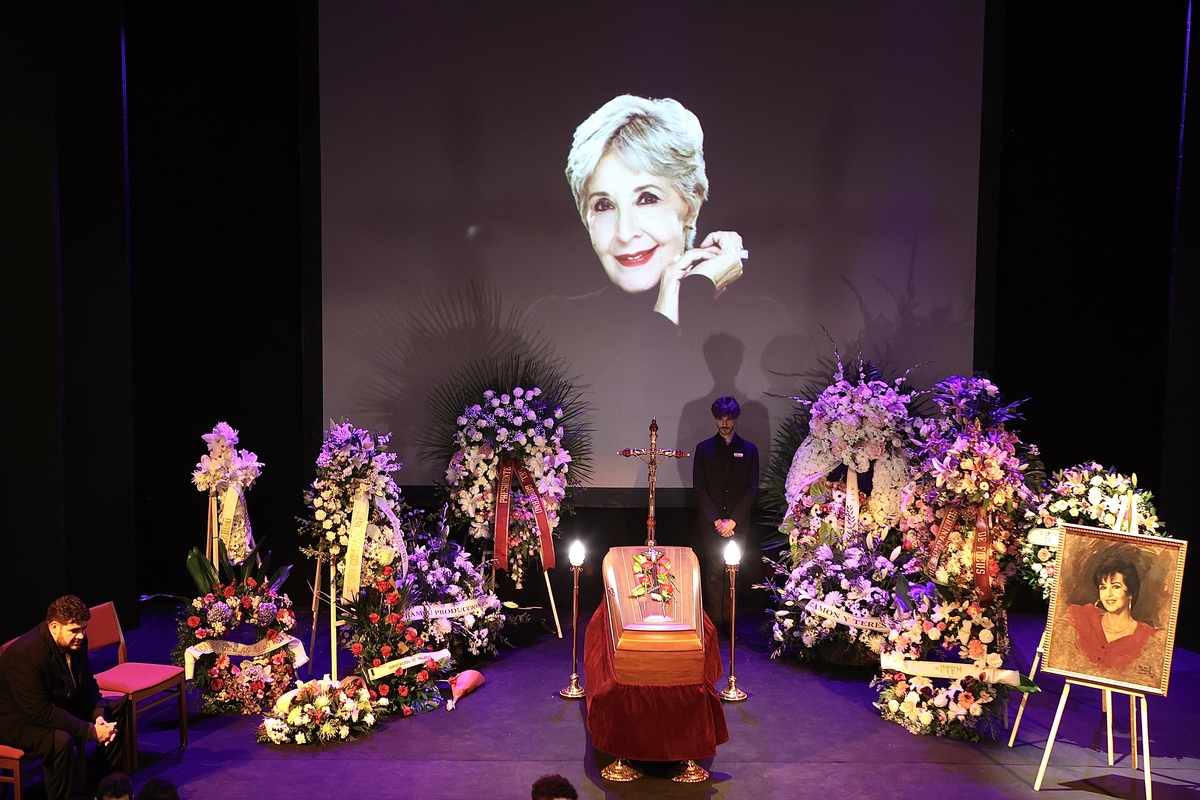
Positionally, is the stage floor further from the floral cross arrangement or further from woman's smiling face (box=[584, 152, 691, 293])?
woman's smiling face (box=[584, 152, 691, 293])

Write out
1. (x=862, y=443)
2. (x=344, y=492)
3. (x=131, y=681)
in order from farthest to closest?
(x=862, y=443) < (x=344, y=492) < (x=131, y=681)

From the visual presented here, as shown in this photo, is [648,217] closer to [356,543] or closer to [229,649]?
[356,543]

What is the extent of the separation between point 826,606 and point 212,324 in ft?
16.0

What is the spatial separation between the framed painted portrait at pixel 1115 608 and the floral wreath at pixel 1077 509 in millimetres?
262

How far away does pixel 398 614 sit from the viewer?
552 centimetres

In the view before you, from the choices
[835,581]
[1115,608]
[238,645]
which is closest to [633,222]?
[835,581]

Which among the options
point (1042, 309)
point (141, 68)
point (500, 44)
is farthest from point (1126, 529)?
point (141, 68)

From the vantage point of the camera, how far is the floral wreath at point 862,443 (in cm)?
644

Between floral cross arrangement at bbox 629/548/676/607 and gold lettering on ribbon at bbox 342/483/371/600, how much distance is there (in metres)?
1.57

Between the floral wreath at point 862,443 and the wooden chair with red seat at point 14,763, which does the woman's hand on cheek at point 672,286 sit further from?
the wooden chair with red seat at point 14,763

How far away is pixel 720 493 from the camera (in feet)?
22.5

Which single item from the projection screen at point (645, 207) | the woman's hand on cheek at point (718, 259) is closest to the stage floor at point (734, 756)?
the projection screen at point (645, 207)

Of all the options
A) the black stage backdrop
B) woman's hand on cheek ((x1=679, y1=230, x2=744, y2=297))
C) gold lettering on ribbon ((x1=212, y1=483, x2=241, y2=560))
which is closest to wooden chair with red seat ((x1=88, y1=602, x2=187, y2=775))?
gold lettering on ribbon ((x1=212, y1=483, x2=241, y2=560))

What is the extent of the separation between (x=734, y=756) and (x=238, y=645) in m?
2.71
